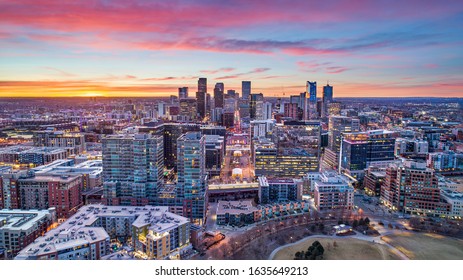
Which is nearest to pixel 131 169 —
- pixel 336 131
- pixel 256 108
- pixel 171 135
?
pixel 171 135

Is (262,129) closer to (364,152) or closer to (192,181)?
(364,152)

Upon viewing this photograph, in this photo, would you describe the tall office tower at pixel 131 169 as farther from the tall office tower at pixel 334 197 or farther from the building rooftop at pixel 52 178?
the tall office tower at pixel 334 197

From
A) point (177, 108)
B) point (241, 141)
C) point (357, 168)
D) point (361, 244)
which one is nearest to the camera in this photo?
point (361, 244)

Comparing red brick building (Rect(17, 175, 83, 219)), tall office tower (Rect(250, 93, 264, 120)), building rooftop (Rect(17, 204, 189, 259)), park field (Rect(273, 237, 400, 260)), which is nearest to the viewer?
park field (Rect(273, 237, 400, 260))

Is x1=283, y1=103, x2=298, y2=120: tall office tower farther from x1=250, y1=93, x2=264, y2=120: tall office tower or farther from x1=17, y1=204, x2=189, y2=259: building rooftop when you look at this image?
x1=17, y1=204, x2=189, y2=259: building rooftop

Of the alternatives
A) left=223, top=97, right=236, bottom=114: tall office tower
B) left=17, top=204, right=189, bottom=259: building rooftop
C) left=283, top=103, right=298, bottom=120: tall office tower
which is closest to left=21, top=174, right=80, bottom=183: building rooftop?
left=17, top=204, right=189, bottom=259: building rooftop

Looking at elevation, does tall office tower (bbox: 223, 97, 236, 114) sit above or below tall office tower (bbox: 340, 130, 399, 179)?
above
